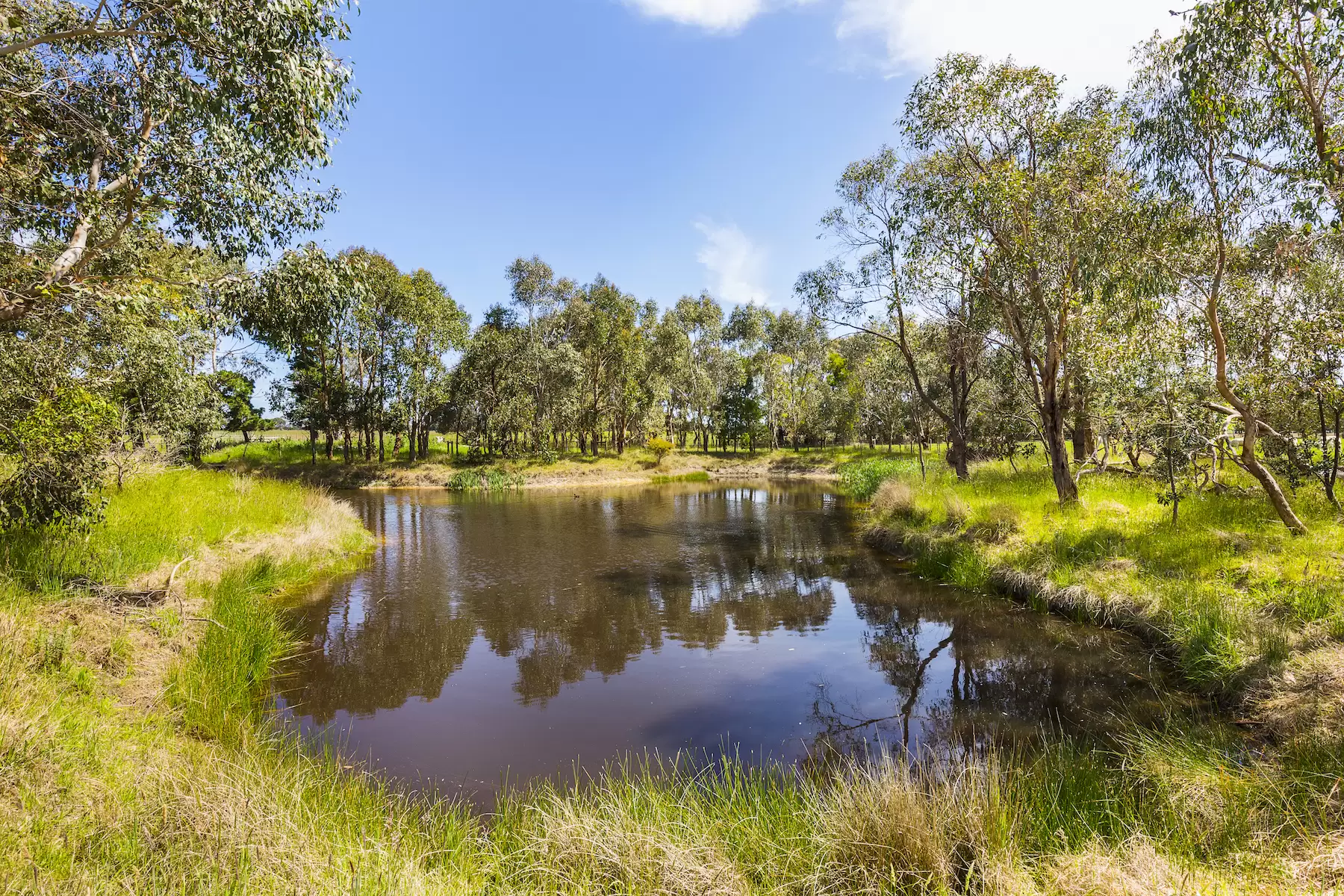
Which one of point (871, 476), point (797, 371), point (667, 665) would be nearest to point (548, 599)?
point (667, 665)

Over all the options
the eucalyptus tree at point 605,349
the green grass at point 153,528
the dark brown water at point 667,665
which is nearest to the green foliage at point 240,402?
the eucalyptus tree at point 605,349

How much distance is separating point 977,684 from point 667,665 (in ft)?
17.5

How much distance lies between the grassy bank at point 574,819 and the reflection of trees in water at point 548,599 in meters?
2.96

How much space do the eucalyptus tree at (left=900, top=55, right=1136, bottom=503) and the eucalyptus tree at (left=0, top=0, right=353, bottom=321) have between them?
14798 mm

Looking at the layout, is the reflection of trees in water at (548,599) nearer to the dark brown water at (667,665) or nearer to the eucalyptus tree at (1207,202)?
the dark brown water at (667,665)

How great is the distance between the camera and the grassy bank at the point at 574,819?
12.6ft

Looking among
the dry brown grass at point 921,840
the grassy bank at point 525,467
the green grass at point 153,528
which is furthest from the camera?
the grassy bank at point 525,467

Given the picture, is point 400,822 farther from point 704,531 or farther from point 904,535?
point 704,531

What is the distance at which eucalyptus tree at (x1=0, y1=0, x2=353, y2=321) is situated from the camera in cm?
696

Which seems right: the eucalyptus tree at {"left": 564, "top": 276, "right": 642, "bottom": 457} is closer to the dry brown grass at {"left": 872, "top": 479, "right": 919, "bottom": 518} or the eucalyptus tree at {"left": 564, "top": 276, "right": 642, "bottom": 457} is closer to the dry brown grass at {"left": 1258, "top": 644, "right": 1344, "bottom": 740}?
the dry brown grass at {"left": 872, "top": 479, "right": 919, "bottom": 518}

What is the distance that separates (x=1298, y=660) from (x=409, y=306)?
5111 centimetres

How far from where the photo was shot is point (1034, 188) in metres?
14.6

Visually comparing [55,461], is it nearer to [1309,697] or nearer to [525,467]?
[1309,697]

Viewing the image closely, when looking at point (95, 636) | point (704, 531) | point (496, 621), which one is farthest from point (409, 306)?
point (95, 636)
